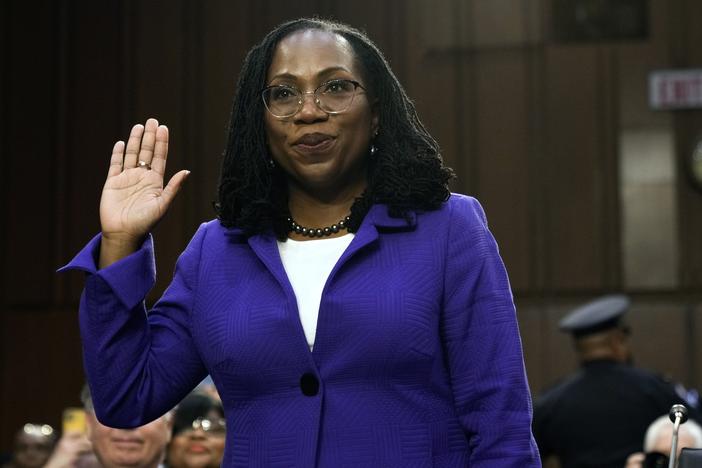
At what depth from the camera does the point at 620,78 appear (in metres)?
7.18

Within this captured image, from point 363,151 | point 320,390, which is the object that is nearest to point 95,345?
point 320,390

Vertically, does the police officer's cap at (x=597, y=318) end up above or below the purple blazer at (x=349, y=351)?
below

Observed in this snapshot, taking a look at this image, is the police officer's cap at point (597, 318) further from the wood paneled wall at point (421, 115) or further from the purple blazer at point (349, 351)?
the purple blazer at point (349, 351)

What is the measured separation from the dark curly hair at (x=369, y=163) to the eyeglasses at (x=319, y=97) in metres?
0.04

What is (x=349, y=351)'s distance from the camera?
1687 mm

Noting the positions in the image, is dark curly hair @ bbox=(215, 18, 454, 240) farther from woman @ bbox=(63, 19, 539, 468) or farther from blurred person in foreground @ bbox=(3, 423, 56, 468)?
blurred person in foreground @ bbox=(3, 423, 56, 468)

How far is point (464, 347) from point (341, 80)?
1.36ft

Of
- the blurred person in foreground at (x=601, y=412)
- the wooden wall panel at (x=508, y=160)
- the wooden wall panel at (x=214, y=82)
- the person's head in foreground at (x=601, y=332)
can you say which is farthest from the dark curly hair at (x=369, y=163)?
the wooden wall panel at (x=214, y=82)

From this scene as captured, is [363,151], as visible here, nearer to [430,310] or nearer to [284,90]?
[284,90]

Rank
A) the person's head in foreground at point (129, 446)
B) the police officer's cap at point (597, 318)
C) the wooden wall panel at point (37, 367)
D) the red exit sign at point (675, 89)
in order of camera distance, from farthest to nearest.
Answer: the wooden wall panel at point (37, 367) < the red exit sign at point (675, 89) < the police officer's cap at point (597, 318) < the person's head in foreground at point (129, 446)

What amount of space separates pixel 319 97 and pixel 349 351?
365 mm

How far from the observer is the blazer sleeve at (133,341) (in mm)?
1797

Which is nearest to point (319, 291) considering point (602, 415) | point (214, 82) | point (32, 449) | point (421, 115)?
point (602, 415)

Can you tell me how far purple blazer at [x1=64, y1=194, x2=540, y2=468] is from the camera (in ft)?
5.53
